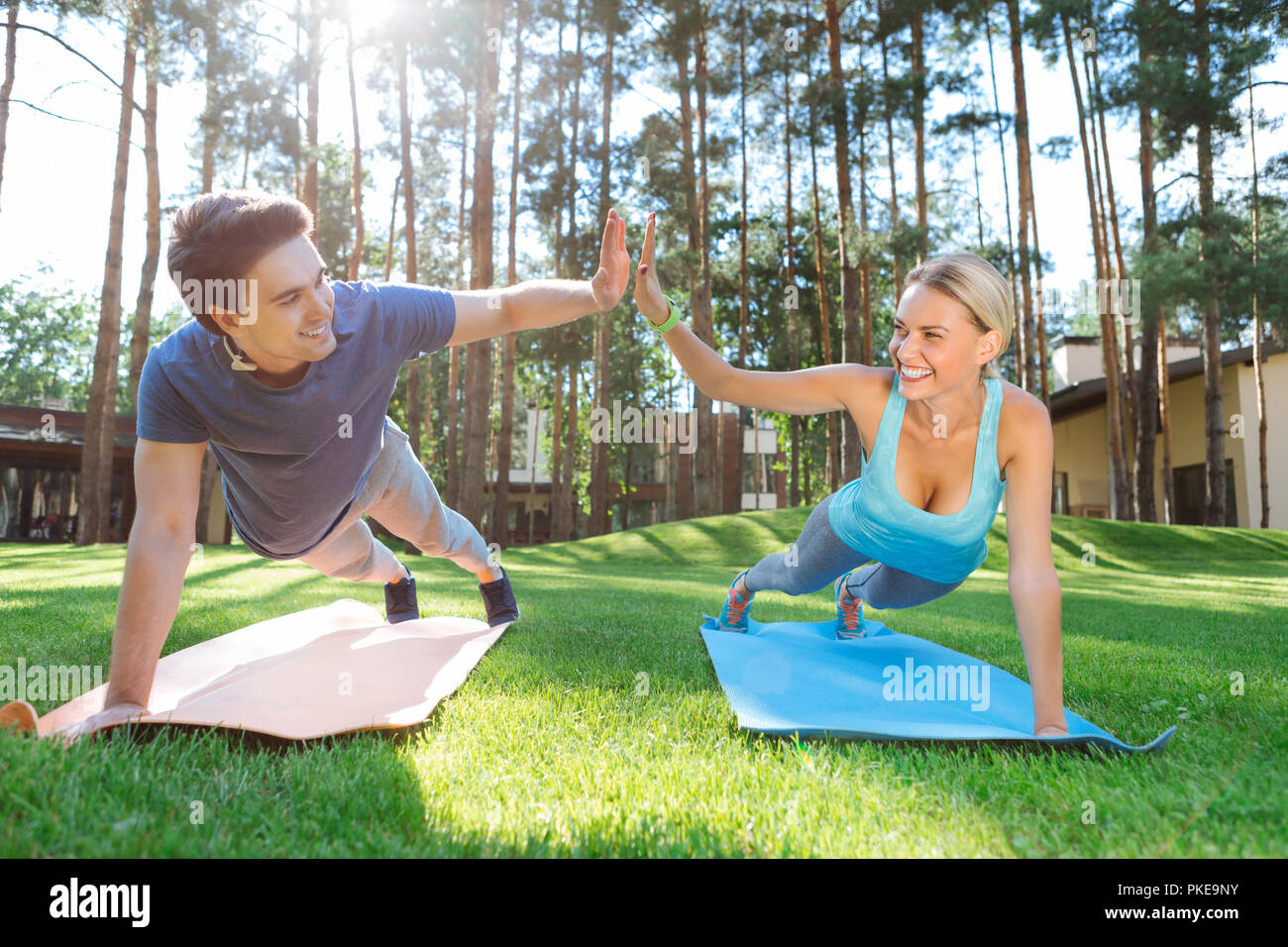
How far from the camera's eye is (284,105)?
1641 cm

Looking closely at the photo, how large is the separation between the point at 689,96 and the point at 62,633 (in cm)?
1729

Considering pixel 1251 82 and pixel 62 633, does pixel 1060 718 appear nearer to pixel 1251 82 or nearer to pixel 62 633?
pixel 62 633

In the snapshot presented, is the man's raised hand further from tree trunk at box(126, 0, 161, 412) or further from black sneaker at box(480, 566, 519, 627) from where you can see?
tree trunk at box(126, 0, 161, 412)

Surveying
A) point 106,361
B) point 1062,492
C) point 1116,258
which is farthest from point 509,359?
point 1062,492

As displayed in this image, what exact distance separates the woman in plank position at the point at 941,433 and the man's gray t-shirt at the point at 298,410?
877mm

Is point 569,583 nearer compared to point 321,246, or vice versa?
point 569,583

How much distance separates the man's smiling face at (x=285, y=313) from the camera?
2250 mm

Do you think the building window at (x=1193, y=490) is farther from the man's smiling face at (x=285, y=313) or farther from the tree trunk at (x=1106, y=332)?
the man's smiling face at (x=285, y=313)

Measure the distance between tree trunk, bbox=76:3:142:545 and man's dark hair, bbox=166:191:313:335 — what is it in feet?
48.4

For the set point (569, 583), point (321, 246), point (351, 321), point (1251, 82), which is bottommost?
point (569, 583)

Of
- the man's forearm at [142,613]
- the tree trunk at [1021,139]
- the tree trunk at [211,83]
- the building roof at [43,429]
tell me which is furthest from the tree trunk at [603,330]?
the man's forearm at [142,613]

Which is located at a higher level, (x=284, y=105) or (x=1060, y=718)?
(x=284, y=105)

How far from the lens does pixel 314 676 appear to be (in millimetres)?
2750

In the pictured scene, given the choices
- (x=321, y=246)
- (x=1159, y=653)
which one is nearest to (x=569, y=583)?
(x=1159, y=653)
